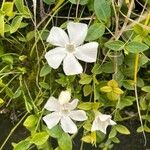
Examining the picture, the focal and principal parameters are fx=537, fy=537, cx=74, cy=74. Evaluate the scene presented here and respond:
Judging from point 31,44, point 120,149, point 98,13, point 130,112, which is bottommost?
point 120,149

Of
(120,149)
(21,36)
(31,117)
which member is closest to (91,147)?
(120,149)

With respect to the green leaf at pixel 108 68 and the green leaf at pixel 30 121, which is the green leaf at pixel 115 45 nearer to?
the green leaf at pixel 108 68

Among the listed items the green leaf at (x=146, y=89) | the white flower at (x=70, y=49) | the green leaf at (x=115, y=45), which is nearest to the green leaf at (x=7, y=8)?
the white flower at (x=70, y=49)

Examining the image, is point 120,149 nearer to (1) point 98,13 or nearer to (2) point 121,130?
(2) point 121,130

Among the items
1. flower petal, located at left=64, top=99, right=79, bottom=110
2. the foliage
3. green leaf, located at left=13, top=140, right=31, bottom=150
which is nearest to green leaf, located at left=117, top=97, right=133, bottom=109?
the foliage

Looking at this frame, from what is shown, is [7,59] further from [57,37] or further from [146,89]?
[146,89]

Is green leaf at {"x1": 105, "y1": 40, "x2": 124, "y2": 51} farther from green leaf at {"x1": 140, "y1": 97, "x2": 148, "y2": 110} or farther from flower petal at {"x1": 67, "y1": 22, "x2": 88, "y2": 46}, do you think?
green leaf at {"x1": 140, "y1": 97, "x2": 148, "y2": 110}
